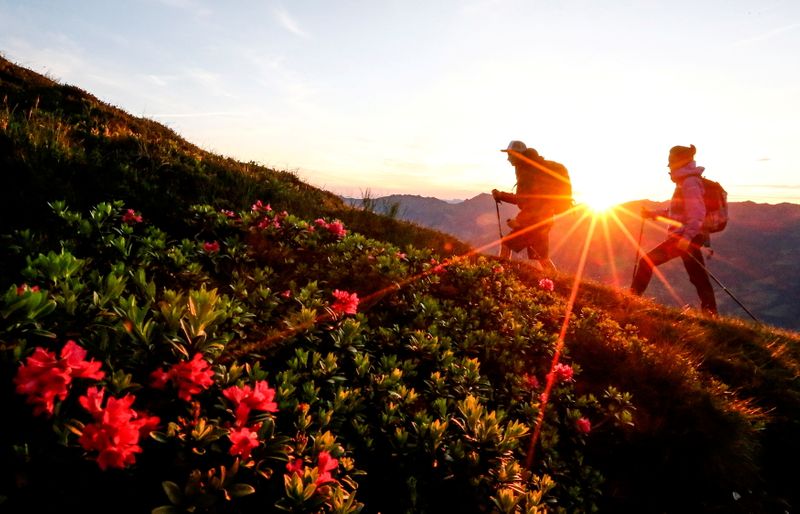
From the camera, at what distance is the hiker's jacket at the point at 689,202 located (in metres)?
8.04

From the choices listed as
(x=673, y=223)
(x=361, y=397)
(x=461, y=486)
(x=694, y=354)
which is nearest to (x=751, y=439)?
(x=694, y=354)

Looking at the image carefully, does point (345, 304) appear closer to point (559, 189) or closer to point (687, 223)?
point (687, 223)

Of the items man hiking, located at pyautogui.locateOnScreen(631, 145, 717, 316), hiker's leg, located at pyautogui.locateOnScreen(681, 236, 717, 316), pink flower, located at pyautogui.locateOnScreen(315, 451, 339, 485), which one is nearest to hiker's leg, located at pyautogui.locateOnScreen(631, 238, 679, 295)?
man hiking, located at pyautogui.locateOnScreen(631, 145, 717, 316)

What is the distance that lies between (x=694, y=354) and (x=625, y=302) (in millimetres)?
1890

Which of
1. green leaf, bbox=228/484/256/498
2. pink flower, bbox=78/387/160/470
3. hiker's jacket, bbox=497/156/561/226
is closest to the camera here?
pink flower, bbox=78/387/160/470

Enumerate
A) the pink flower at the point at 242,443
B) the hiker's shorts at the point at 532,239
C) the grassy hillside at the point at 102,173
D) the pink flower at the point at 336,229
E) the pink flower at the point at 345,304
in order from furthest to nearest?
the hiker's shorts at the point at 532,239 → the pink flower at the point at 336,229 → the grassy hillside at the point at 102,173 → the pink flower at the point at 345,304 → the pink flower at the point at 242,443

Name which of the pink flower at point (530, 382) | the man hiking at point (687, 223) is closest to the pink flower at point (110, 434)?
the pink flower at point (530, 382)

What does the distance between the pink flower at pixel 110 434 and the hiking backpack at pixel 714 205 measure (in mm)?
10185

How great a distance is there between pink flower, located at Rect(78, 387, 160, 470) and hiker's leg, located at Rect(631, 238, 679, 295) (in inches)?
369

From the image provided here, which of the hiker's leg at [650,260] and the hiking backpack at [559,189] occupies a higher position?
the hiking backpack at [559,189]

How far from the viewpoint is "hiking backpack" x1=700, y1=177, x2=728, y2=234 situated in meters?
8.48

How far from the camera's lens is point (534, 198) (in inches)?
454

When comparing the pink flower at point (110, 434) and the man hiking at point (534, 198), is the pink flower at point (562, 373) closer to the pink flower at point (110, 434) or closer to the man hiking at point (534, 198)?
the pink flower at point (110, 434)

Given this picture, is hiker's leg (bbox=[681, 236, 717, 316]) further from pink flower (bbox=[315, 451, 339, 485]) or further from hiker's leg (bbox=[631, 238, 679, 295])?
pink flower (bbox=[315, 451, 339, 485])
